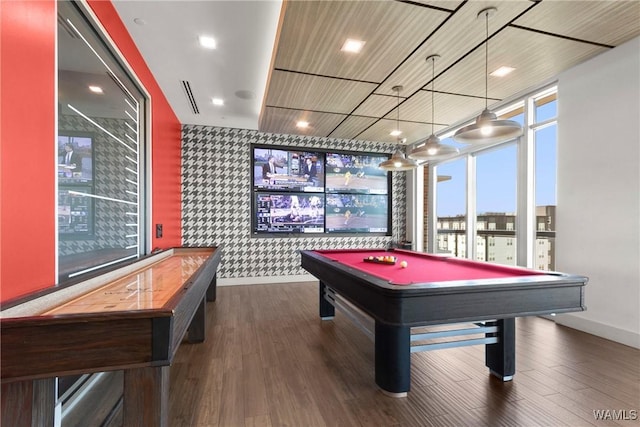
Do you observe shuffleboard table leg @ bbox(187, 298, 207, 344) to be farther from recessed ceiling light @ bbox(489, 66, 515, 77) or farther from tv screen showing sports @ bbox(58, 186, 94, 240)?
recessed ceiling light @ bbox(489, 66, 515, 77)

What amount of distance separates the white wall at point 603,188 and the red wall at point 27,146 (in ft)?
16.1

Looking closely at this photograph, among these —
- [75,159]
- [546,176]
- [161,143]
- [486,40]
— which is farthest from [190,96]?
[546,176]

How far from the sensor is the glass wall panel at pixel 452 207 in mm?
5508

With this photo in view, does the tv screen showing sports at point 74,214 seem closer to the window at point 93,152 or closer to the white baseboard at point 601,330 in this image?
the window at point 93,152

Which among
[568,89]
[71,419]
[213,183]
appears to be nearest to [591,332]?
[568,89]

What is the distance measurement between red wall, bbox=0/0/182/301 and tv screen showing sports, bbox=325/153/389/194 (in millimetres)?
5060

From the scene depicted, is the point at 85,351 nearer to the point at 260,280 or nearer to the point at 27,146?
the point at 27,146

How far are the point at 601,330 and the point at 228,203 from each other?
5.81 m

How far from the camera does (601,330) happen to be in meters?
3.17

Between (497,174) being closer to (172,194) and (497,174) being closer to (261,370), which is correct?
(261,370)

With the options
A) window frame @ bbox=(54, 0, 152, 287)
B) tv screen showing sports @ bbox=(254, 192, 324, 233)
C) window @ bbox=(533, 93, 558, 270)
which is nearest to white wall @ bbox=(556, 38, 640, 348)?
window @ bbox=(533, 93, 558, 270)

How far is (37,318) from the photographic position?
3.64 feet

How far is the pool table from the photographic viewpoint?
171 cm

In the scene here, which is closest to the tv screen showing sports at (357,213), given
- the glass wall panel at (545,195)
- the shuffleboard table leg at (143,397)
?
the glass wall panel at (545,195)
